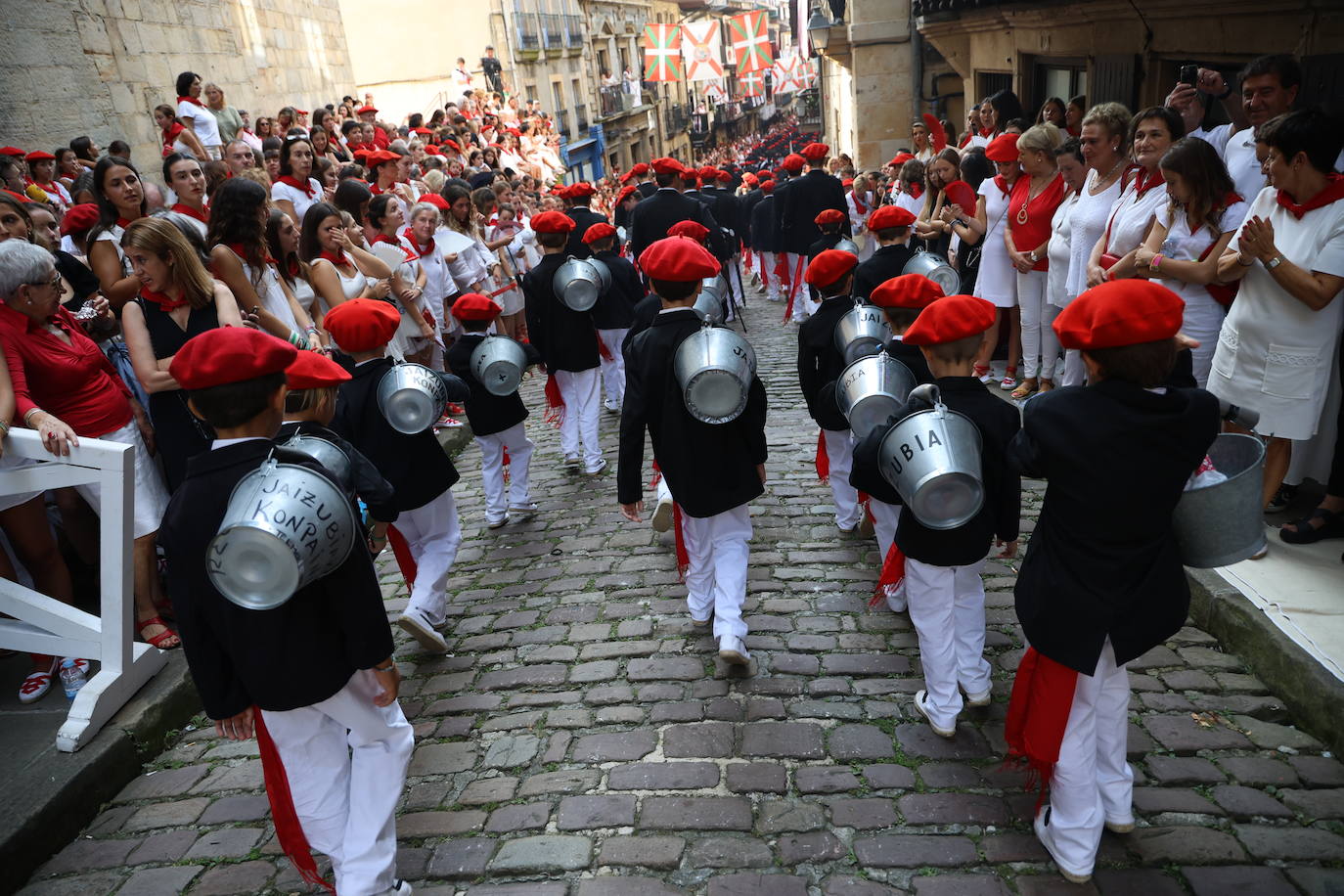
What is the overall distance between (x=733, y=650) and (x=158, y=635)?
289 centimetres

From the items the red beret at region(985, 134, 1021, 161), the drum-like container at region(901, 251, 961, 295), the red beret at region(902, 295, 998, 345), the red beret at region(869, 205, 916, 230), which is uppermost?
the red beret at region(985, 134, 1021, 161)

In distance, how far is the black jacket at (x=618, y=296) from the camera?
7.62 metres

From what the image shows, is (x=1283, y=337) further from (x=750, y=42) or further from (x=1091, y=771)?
(x=750, y=42)

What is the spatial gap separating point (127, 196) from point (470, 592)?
121 inches

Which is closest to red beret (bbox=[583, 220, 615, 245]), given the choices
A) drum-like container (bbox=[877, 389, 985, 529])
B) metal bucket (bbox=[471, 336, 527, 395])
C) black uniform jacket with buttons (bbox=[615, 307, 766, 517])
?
metal bucket (bbox=[471, 336, 527, 395])

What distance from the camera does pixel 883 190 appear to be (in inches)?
471

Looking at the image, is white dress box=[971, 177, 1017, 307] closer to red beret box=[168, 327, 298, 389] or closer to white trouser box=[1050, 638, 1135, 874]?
white trouser box=[1050, 638, 1135, 874]

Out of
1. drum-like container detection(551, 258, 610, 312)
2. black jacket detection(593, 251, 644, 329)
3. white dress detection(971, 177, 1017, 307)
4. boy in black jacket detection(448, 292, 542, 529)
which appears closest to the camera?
boy in black jacket detection(448, 292, 542, 529)

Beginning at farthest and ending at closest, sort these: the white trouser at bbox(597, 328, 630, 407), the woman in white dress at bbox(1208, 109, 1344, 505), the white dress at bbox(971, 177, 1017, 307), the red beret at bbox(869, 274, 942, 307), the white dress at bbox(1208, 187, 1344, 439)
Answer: the white trouser at bbox(597, 328, 630, 407) → the white dress at bbox(971, 177, 1017, 307) → the red beret at bbox(869, 274, 942, 307) → the white dress at bbox(1208, 187, 1344, 439) → the woman in white dress at bbox(1208, 109, 1344, 505)

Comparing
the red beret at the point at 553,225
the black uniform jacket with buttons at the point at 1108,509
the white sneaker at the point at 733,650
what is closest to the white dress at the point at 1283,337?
the black uniform jacket with buttons at the point at 1108,509

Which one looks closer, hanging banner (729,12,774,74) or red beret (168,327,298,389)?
red beret (168,327,298,389)

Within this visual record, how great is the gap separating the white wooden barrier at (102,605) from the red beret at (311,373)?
0.99 meters

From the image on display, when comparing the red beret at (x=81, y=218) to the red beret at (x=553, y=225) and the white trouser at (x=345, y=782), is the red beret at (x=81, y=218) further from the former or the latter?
the white trouser at (x=345, y=782)

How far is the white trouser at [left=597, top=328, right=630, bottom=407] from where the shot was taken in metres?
8.06
